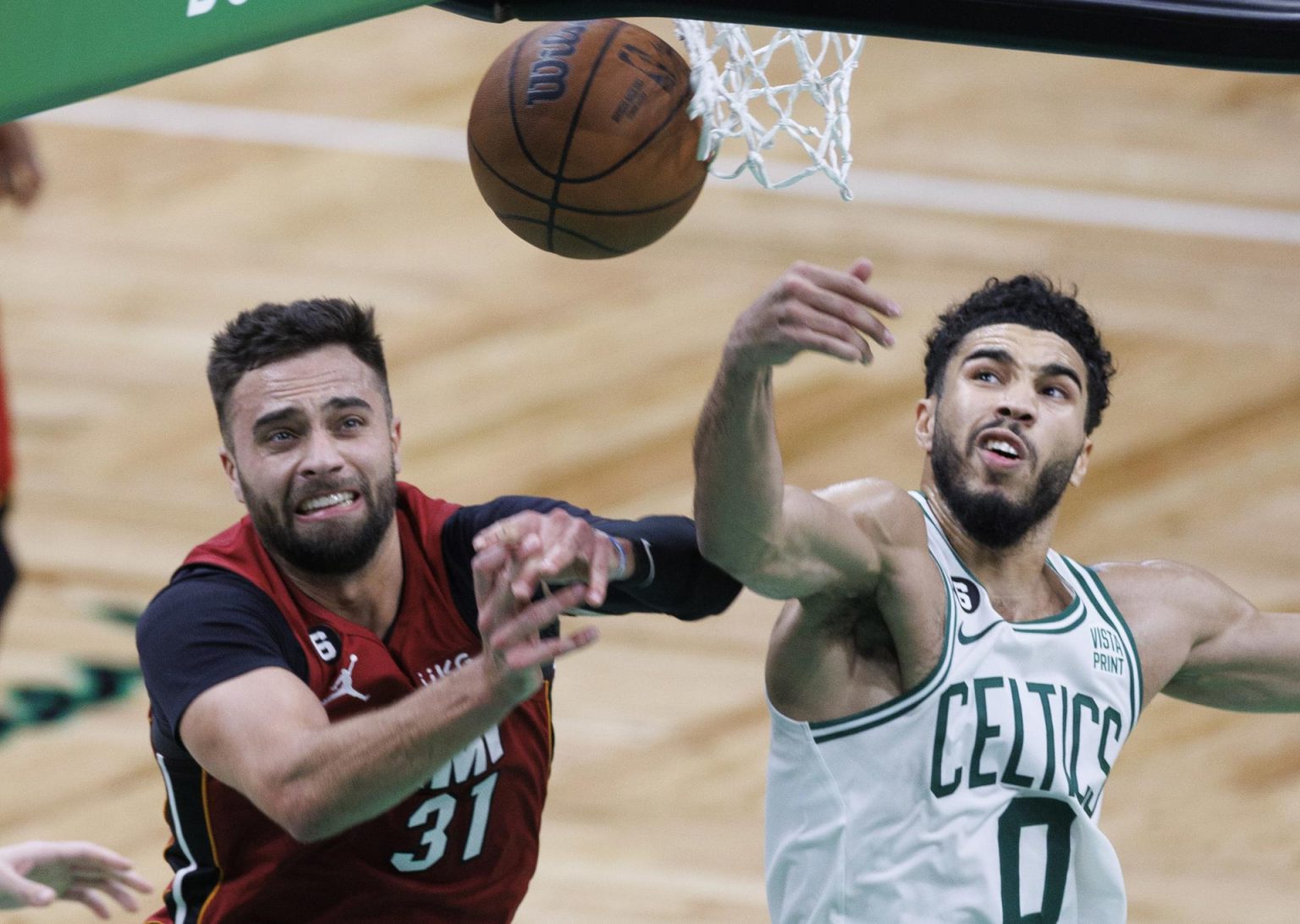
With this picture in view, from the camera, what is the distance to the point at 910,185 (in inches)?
259

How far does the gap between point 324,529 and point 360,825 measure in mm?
486

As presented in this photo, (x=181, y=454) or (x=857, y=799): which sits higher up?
(x=181, y=454)

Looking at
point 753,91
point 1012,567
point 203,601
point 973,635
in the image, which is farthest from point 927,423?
point 203,601

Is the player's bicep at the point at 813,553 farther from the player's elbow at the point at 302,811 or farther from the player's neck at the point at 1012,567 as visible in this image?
the player's elbow at the point at 302,811

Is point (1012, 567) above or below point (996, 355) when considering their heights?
below

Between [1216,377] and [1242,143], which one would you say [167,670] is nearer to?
[1216,377]

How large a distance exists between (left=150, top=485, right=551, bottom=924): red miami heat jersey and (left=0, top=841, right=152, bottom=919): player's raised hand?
11 centimetres

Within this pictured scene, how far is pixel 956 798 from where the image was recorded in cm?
316

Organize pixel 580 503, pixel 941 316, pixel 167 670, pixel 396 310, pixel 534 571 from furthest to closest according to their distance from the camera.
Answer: pixel 396 310 < pixel 580 503 < pixel 941 316 < pixel 167 670 < pixel 534 571

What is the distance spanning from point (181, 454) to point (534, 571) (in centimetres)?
363

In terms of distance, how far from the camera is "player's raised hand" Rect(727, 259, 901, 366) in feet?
8.00

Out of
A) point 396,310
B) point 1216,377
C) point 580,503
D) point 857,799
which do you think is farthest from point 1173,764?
point 396,310

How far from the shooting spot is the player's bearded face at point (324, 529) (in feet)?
10.1

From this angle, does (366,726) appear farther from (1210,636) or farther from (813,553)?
(1210,636)
